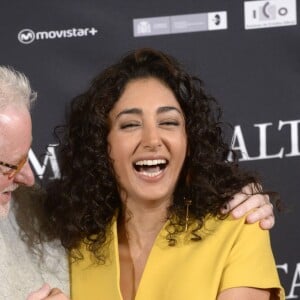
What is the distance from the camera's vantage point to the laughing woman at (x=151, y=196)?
1665mm

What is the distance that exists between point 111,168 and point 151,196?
0.13 metres

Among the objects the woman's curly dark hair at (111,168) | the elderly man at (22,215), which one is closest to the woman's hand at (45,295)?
the elderly man at (22,215)

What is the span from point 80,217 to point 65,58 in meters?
0.52

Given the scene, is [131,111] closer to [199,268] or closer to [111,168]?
[111,168]

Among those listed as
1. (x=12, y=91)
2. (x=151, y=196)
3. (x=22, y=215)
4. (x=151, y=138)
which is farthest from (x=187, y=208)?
(x=12, y=91)

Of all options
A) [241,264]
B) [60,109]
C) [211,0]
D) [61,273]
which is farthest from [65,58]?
[241,264]

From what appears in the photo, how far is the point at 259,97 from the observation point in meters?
2.18

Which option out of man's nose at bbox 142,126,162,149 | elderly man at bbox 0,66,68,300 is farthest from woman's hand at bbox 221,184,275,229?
elderly man at bbox 0,66,68,300

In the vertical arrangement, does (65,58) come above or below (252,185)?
above

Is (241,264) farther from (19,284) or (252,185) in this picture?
(19,284)

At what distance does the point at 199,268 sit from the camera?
1.66 m

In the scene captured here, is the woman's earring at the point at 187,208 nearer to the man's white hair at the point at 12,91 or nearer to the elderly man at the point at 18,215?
the elderly man at the point at 18,215

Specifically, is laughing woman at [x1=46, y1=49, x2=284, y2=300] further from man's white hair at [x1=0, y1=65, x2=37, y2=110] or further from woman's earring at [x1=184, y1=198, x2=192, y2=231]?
man's white hair at [x1=0, y1=65, x2=37, y2=110]

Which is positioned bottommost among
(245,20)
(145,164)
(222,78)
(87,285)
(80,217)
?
(87,285)
